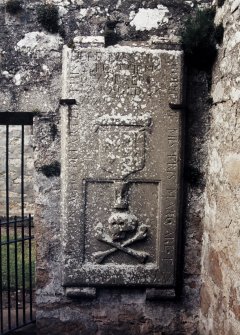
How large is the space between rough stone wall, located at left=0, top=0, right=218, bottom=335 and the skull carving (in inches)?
19.0

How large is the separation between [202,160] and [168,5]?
132 cm

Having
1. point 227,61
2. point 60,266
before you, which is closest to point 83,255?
point 60,266

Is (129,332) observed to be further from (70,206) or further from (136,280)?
(70,206)

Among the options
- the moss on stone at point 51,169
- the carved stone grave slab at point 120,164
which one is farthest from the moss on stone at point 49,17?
the moss on stone at point 51,169

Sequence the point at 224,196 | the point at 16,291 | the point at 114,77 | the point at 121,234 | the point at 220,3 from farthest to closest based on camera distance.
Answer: the point at 16,291 < the point at 121,234 < the point at 114,77 < the point at 220,3 < the point at 224,196

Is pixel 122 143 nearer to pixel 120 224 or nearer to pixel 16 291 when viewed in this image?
pixel 120 224

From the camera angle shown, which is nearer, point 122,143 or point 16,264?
point 122,143

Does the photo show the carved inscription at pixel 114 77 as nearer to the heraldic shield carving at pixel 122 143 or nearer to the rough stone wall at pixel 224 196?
the heraldic shield carving at pixel 122 143

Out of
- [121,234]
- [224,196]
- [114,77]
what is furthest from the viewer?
[121,234]

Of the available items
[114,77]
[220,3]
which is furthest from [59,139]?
[220,3]

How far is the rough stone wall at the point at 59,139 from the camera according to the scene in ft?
11.8

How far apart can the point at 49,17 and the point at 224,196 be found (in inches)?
79.4

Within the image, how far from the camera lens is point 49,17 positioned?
3.55 m

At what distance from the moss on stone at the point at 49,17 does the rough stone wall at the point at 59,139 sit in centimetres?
5
